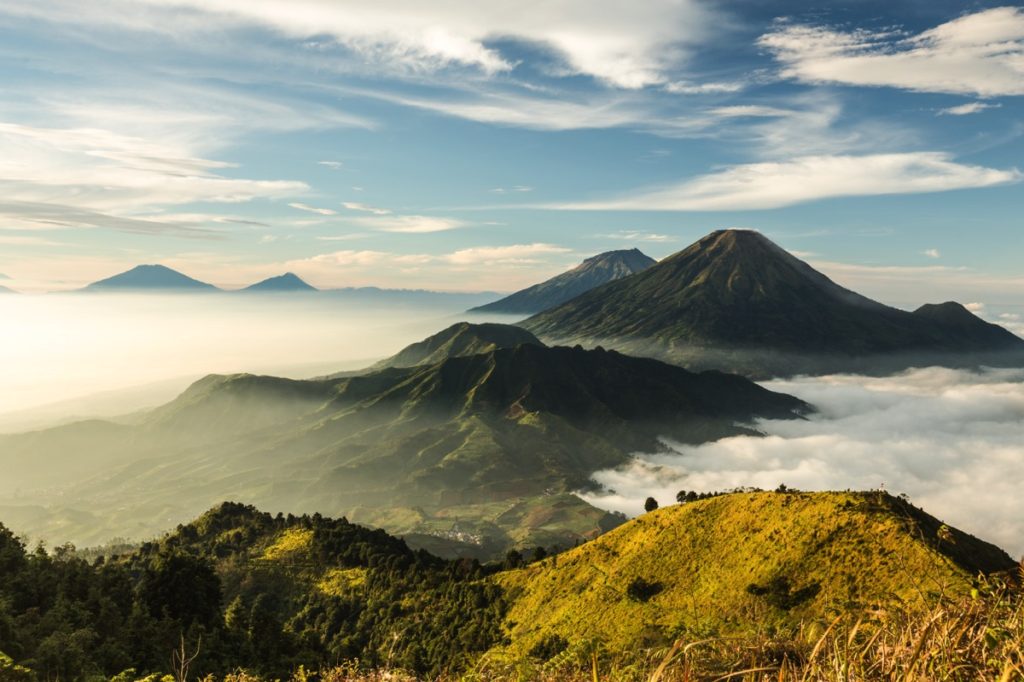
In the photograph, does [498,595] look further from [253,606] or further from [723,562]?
[253,606]

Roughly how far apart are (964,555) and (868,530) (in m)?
9.34

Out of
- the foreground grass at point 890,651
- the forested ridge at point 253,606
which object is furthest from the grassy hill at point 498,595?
the foreground grass at point 890,651

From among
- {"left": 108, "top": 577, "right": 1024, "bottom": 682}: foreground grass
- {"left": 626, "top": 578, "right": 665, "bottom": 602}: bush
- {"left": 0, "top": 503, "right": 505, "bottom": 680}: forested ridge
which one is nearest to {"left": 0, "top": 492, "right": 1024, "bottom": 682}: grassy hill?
{"left": 626, "top": 578, "right": 665, "bottom": 602}: bush

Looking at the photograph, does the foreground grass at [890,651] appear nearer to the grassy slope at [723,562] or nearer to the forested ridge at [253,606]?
the forested ridge at [253,606]

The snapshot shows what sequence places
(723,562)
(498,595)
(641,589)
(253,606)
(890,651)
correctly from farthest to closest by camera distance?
(498,595)
(253,606)
(641,589)
(723,562)
(890,651)

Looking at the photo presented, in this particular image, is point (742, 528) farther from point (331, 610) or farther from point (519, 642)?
point (331, 610)

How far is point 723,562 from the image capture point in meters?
67.7

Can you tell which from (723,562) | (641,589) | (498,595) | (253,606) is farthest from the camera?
(498,595)

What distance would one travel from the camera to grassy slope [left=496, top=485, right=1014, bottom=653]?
57250mm

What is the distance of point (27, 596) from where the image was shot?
192 feet

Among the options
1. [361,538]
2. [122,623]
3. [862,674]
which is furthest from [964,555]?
[361,538]

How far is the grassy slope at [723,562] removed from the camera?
57250 mm

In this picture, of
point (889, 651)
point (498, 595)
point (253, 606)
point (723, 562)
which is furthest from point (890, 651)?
point (253, 606)

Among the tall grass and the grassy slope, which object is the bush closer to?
the grassy slope
